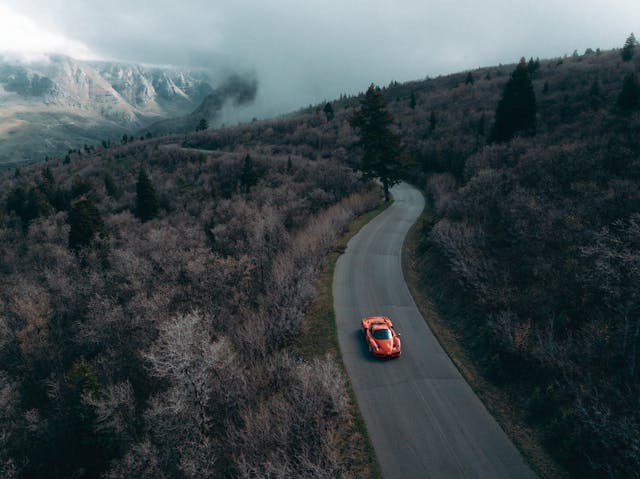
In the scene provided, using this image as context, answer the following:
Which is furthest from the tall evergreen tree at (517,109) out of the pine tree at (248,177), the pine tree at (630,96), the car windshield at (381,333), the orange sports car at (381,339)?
the pine tree at (248,177)

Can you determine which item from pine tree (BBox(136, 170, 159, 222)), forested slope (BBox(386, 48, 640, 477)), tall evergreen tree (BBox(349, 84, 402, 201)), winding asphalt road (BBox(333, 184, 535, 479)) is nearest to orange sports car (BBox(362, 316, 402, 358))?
winding asphalt road (BBox(333, 184, 535, 479))

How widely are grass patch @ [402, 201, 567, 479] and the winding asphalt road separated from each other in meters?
0.34

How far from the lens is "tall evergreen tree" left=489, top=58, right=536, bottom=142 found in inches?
1356

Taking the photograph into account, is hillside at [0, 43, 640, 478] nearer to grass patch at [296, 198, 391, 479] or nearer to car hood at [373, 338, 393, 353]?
grass patch at [296, 198, 391, 479]

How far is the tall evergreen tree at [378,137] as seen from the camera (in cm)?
3488

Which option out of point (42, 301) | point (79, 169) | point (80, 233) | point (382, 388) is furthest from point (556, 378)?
point (79, 169)

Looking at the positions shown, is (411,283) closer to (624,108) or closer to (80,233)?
(624,108)

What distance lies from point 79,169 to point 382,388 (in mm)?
87656

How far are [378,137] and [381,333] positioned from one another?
25142 millimetres

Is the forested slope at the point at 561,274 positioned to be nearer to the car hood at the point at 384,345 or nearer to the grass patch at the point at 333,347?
the car hood at the point at 384,345

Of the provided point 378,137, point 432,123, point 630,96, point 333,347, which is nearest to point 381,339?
point 333,347

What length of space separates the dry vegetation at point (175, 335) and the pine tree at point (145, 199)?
169 millimetres

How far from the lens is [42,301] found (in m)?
28.0

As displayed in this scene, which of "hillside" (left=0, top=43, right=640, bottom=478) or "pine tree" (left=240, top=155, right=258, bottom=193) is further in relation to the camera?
"pine tree" (left=240, top=155, right=258, bottom=193)
